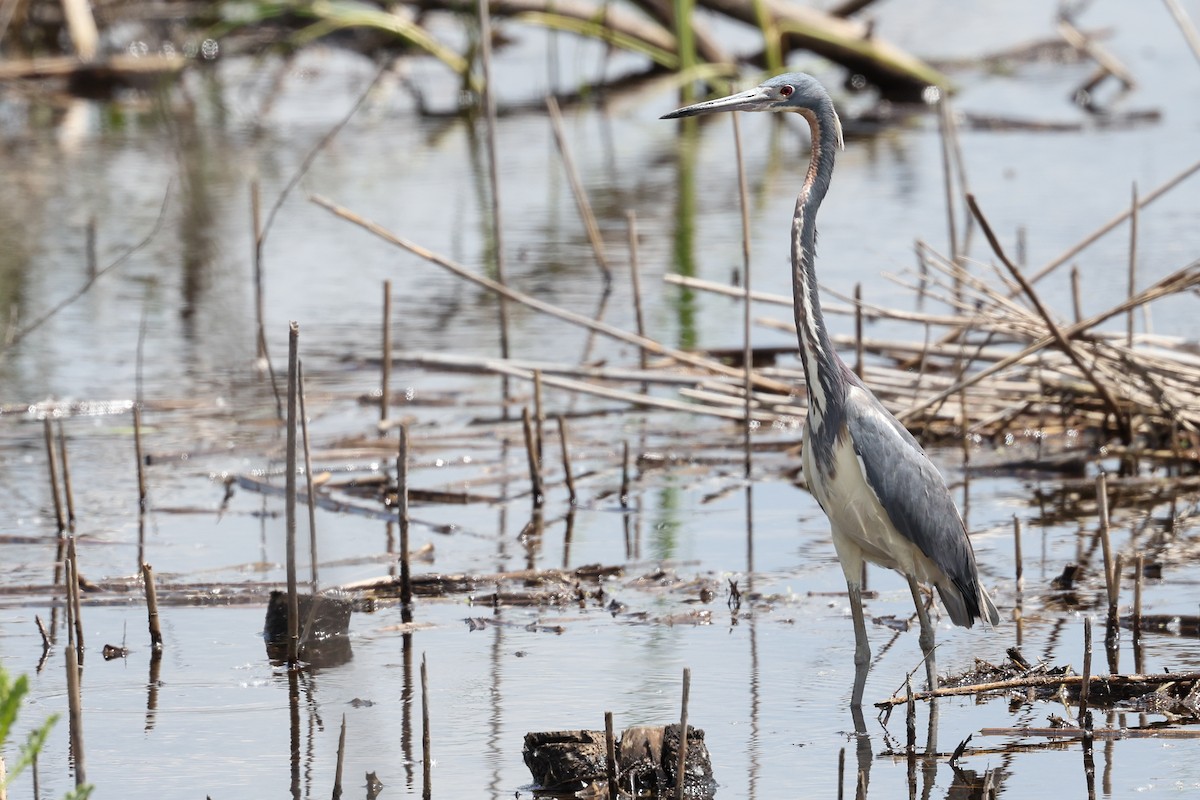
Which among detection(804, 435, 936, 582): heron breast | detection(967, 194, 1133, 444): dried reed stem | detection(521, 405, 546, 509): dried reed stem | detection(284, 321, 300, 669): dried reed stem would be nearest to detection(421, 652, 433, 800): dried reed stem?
detection(284, 321, 300, 669): dried reed stem

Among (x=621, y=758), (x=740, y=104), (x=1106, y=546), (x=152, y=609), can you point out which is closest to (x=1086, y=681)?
(x=1106, y=546)

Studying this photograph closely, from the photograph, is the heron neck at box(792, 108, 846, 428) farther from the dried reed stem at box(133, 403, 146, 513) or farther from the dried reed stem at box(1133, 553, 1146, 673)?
the dried reed stem at box(133, 403, 146, 513)

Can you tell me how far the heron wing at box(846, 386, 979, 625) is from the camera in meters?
5.54

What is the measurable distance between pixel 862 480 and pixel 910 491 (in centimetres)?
15

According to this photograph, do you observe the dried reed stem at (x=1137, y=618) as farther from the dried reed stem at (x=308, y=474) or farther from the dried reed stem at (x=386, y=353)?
the dried reed stem at (x=386, y=353)

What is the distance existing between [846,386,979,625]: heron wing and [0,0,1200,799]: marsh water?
0.48m

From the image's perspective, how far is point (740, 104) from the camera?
19.2ft

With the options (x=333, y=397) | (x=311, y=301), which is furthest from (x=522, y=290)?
(x=333, y=397)

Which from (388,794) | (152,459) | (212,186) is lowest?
(388,794)

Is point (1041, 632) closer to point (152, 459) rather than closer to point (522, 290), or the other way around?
point (152, 459)

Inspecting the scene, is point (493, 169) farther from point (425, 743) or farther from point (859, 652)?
point (425, 743)

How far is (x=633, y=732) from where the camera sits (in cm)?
493

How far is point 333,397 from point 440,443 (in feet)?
3.86

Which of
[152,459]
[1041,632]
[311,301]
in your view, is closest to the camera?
[1041,632]
